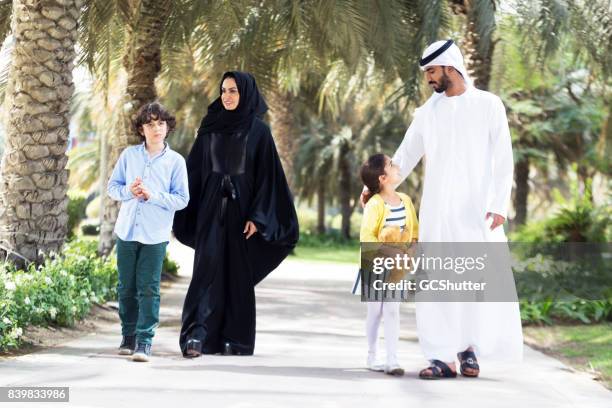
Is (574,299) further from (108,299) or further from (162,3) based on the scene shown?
(162,3)

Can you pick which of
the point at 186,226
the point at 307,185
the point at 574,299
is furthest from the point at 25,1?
the point at 307,185

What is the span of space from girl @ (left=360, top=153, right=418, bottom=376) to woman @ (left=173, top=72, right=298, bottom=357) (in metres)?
1.08

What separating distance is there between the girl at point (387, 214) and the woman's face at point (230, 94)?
1193 mm

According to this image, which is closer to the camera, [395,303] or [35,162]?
[395,303]

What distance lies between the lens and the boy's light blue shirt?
7.12m

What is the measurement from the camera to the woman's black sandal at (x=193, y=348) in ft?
24.0

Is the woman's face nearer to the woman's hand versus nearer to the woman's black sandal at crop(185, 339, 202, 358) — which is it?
the woman's hand

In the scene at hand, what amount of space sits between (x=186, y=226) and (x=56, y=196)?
1.92 meters

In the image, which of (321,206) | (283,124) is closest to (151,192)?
(283,124)

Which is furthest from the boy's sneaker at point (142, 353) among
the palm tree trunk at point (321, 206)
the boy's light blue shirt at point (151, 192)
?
the palm tree trunk at point (321, 206)

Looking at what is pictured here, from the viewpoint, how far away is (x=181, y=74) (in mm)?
17719

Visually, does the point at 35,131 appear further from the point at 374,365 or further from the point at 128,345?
the point at 374,365

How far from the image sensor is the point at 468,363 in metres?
6.86

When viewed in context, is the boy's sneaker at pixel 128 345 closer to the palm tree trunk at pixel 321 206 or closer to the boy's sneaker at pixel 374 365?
the boy's sneaker at pixel 374 365
